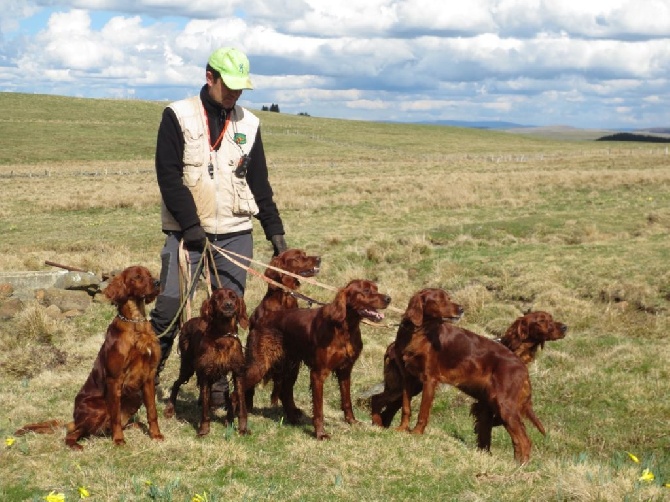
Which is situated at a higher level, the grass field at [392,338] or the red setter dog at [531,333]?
the red setter dog at [531,333]

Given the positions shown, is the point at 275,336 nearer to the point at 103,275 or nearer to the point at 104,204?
the point at 103,275

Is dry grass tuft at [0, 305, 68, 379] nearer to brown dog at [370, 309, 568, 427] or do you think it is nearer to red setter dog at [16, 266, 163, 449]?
red setter dog at [16, 266, 163, 449]

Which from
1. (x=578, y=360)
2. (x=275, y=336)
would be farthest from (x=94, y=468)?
(x=578, y=360)

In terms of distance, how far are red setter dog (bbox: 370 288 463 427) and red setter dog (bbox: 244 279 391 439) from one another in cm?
32

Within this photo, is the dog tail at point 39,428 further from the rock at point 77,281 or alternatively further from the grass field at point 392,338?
the rock at point 77,281

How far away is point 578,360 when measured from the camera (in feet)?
30.0

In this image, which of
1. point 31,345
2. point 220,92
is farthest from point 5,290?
point 220,92

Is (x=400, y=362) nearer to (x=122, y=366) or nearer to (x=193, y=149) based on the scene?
(x=122, y=366)

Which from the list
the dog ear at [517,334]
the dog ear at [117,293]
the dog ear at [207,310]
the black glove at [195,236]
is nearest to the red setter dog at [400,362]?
the dog ear at [517,334]

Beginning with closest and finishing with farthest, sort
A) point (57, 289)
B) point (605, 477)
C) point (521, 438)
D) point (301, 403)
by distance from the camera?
point (605, 477)
point (521, 438)
point (301, 403)
point (57, 289)

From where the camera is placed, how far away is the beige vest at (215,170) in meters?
5.96

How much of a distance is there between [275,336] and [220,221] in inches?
40.2

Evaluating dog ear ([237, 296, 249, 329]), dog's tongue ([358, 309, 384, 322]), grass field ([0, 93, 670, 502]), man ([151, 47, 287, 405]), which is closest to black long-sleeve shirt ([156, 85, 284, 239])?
man ([151, 47, 287, 405])

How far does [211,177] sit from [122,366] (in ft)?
5.04
